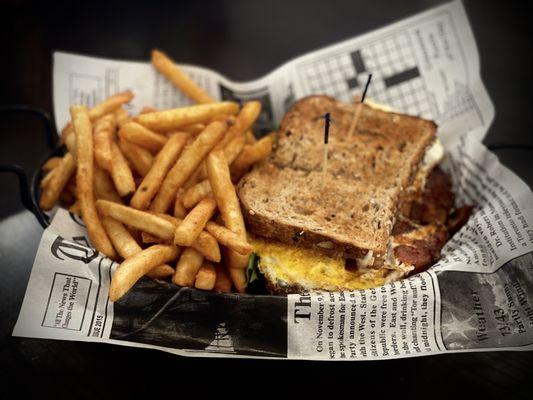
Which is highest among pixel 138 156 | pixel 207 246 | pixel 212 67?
pixel 212 67

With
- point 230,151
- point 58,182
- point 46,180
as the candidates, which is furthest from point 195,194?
point 46,180

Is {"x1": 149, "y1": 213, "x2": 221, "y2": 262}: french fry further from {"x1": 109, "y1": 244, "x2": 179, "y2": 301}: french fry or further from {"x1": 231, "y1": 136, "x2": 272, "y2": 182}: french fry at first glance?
{"x1": 231, "y1": 136, "x2": 272, "y2": 182}: french fry

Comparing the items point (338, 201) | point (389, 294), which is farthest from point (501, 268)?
point (338, 201)

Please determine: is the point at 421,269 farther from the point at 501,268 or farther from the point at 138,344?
the point at 138,344

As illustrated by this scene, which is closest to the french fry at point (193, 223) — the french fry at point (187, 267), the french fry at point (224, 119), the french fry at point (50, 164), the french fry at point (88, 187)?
the french fry at point (187, 267)

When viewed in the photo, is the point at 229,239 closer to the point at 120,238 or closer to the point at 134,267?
the point at 134,267

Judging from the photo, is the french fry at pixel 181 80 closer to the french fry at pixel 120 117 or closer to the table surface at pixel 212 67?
the french fry at pixel 120 117
